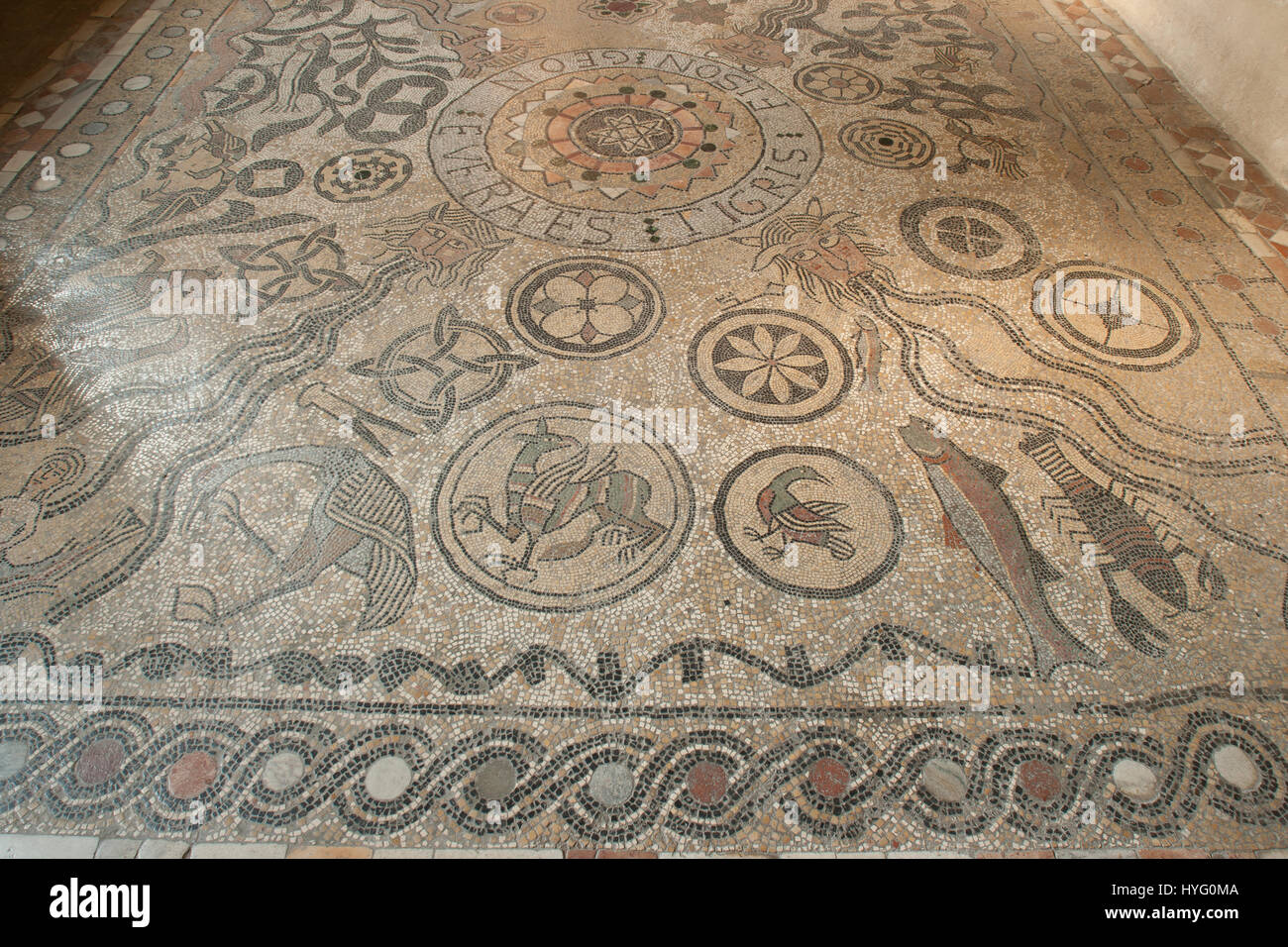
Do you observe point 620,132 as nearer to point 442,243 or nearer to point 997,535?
point 442,243

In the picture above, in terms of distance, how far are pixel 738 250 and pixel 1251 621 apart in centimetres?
214

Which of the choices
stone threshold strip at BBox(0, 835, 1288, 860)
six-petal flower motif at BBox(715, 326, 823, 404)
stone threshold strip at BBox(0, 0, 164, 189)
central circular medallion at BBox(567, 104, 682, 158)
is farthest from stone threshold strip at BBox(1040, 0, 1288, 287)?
stone threshold strip at BBox(0, 0, 164, 189)

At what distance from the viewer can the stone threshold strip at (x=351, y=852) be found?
1.76m

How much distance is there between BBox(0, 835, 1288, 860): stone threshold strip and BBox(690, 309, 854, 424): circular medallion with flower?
136 centimetres

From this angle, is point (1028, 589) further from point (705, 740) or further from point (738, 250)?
point (738, 250)

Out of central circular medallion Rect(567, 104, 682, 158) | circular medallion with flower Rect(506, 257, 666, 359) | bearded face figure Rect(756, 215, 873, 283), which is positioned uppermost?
central circular medallion Rect(567, 104, 682, 158)

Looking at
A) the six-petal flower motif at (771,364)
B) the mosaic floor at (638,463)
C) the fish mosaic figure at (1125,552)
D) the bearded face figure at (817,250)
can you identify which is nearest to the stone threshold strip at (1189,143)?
the mosaic floor at (638,463)

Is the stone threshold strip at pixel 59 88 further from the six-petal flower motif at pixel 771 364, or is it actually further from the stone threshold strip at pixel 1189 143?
the stone threshold strip at pixel 1189 143

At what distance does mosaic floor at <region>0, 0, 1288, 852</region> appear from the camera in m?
1.89

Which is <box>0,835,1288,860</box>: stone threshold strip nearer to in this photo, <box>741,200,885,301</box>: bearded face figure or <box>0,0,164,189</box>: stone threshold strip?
<box>741,200,885,301</box>: bearded face figure

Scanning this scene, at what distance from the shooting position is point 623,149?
3684mm

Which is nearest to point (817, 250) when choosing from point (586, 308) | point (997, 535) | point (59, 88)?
point (586, 308)

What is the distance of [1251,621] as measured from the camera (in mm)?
2164

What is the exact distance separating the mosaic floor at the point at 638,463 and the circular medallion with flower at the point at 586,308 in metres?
0.02
